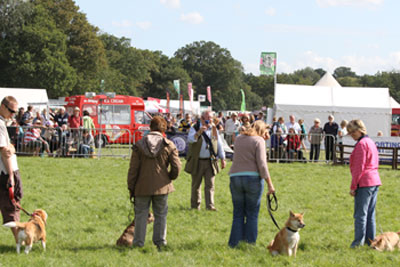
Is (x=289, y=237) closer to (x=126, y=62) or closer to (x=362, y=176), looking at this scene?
(x=362, y=176)

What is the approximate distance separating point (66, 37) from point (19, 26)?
5.02 metres

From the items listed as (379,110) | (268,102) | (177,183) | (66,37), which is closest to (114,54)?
(66,37)

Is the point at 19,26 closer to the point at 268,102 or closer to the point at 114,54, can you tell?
the point at 114,54

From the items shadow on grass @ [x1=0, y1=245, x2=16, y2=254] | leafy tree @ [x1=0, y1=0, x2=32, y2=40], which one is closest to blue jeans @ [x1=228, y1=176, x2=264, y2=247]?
shadow on grass @ [x1=0, y1=245, x2=16, y2=254]

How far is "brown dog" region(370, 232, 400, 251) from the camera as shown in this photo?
6.64 metres

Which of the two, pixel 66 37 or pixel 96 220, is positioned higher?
pixel 66 37

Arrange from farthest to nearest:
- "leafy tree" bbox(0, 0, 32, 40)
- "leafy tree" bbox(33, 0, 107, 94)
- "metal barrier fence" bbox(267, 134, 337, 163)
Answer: "leafy tree" bbox(33, 0, 107, 94)
"leafy tree" bbox(0, 0, 32, 40)
"metal barrier fence" bbox(267, 134, 337, 163)

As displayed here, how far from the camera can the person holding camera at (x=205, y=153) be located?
367 inches

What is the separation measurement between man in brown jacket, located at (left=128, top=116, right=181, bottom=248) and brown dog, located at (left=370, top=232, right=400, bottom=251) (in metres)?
2.75

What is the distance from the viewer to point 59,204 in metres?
9.62

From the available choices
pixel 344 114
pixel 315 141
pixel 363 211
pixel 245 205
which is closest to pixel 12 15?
pixel 344 114

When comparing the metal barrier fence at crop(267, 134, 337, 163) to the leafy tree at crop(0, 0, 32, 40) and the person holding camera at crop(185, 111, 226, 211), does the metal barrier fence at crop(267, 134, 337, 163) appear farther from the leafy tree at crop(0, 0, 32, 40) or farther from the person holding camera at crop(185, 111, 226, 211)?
the leafy tree at crop(0, 0, 32, 40)

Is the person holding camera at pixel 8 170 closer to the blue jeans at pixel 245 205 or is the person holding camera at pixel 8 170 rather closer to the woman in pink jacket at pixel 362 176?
the blue jeans at pixel 245 205

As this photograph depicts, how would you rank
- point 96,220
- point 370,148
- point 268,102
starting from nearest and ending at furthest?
point 370,148
point 96,220
point 268,102
